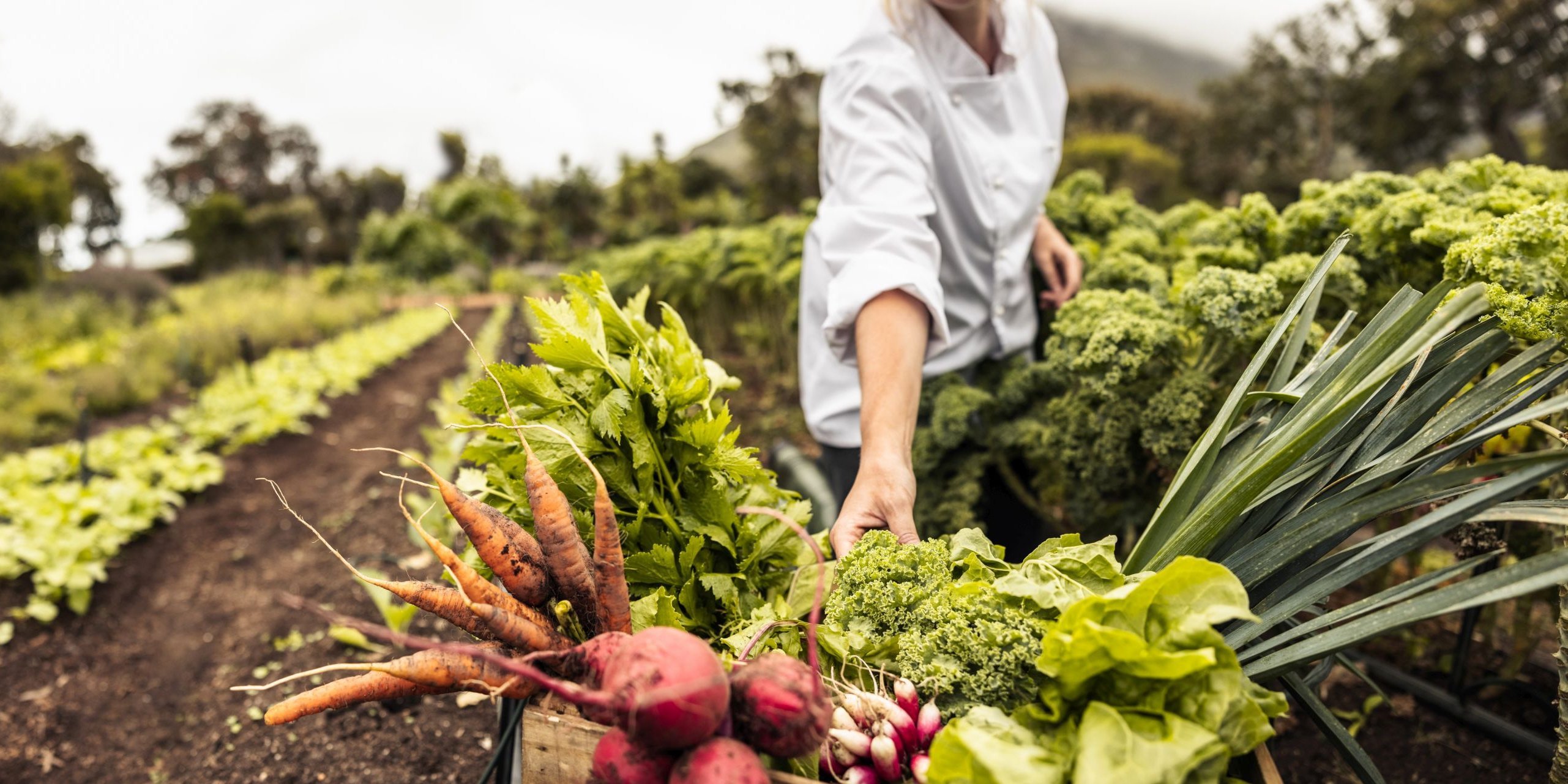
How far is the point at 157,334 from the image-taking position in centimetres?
984

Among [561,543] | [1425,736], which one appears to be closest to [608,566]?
[561,543]

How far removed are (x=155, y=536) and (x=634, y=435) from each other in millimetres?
4222

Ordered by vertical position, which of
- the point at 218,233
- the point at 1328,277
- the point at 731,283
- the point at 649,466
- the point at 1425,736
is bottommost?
the point at 1425,736

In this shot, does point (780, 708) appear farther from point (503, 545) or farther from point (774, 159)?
point (774, 159)

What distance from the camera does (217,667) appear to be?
315 cm

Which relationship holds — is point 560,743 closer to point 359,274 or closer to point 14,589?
point 14,589

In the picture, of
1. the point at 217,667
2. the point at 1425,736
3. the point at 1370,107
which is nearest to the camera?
the point at 1425,736

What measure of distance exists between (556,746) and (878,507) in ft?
2.27

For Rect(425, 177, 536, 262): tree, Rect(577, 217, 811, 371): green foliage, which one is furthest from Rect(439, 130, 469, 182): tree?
Rect(577, 217, 811, 371): green foliage

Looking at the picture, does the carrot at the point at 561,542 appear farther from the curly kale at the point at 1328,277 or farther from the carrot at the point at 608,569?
the curly kale at the point at 1328,277

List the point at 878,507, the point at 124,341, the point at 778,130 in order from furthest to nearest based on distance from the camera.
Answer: the point at 778,130 < the point at 124,341 < the point at 878,507

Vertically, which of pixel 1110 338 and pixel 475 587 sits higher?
pixel 1110 338

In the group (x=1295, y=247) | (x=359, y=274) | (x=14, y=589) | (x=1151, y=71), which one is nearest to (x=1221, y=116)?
(x=359, y=274)

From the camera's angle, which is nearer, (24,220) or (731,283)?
(731,283)
